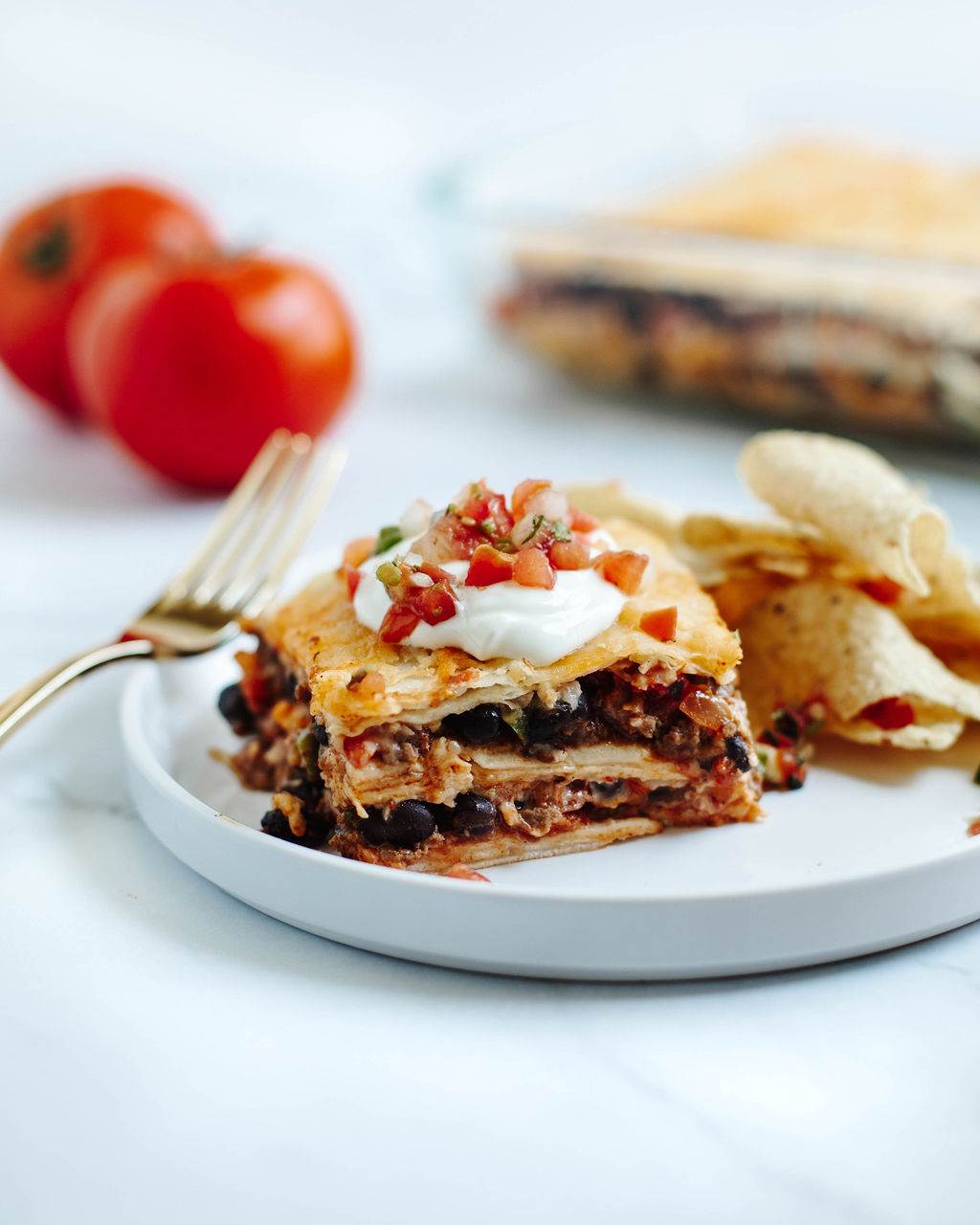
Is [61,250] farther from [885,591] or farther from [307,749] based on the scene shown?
[885,591]

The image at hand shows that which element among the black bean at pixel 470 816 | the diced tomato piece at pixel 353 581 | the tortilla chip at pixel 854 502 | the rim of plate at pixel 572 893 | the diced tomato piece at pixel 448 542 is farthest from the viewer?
the tortilla chip at pixel 854 502

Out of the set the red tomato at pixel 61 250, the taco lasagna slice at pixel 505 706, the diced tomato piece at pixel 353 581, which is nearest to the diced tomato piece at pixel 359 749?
the taco lasagna slice at pixel 505 706

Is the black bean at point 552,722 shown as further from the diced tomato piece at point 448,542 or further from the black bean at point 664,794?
the diced tomato piece at point 448,542

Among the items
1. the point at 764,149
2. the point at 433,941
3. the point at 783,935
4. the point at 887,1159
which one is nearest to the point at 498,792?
the point at 433,941

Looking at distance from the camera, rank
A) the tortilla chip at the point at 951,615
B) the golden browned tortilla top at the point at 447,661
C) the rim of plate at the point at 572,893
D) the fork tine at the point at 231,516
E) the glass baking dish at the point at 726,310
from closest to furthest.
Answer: the rim of plate at the point at 572,893 < the golden browned tortilla top at the point at 447,661 < the tortilla chip at the point at 951,615 < the fork tine at the point at 231,516 < the glass baking dish at the point at 726,310

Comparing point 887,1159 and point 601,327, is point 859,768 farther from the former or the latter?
point 601,327

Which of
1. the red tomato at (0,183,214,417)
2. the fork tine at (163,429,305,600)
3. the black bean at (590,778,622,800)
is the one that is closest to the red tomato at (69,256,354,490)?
the red tomato at (0,183,214,417)

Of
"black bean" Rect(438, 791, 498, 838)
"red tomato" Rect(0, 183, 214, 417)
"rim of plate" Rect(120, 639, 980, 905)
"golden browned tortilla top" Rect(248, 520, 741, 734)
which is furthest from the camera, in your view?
"red tomato" Rect(0, 183, 214, 417)

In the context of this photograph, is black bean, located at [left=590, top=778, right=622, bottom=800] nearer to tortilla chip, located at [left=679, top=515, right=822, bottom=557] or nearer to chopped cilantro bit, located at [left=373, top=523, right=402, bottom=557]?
chopped cilantro bit, located at [left=373, top=523, right=402, bottom=557]
